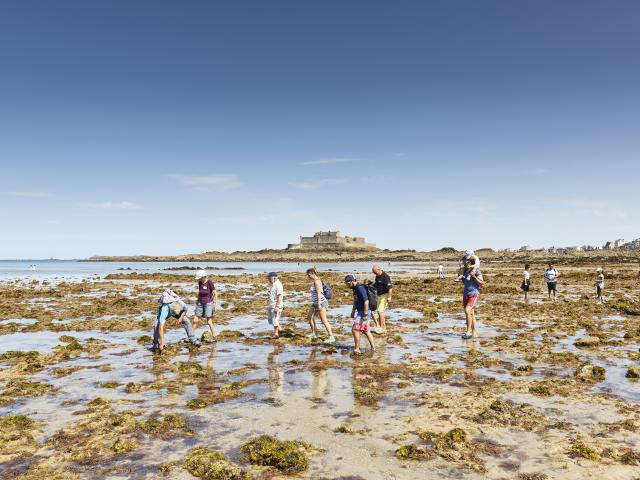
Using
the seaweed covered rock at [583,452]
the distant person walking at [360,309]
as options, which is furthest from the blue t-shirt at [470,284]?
the seaweed covered rock at [583,452]

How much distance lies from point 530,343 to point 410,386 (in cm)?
625

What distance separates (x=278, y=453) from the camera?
612cm

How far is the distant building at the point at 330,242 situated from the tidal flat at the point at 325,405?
545 ft

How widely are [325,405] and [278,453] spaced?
7.37 ft

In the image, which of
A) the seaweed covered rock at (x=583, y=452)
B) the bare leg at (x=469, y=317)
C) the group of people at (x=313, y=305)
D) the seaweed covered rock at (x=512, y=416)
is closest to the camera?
the seaweed covered rock at (x=583, y=452)

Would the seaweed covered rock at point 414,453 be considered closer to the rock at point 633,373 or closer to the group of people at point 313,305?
the group of people at point 313,305

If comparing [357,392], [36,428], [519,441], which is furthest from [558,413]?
[36,428]

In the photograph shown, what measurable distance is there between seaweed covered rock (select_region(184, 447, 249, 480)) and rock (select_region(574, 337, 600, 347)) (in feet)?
37.7

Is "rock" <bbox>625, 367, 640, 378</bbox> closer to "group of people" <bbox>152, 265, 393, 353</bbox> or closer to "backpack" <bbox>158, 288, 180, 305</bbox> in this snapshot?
→ "group of people" <bbox>152, 265, 393, 353</bbox>

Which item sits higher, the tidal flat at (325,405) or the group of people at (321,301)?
the group of people at (321,301)

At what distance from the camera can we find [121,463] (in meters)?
6.08

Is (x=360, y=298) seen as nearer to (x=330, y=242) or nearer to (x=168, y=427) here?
(x=168, y=427)

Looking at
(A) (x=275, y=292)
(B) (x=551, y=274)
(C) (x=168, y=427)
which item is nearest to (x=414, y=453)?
(C) (x=168, y=427)

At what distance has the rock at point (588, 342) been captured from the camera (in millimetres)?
13047
